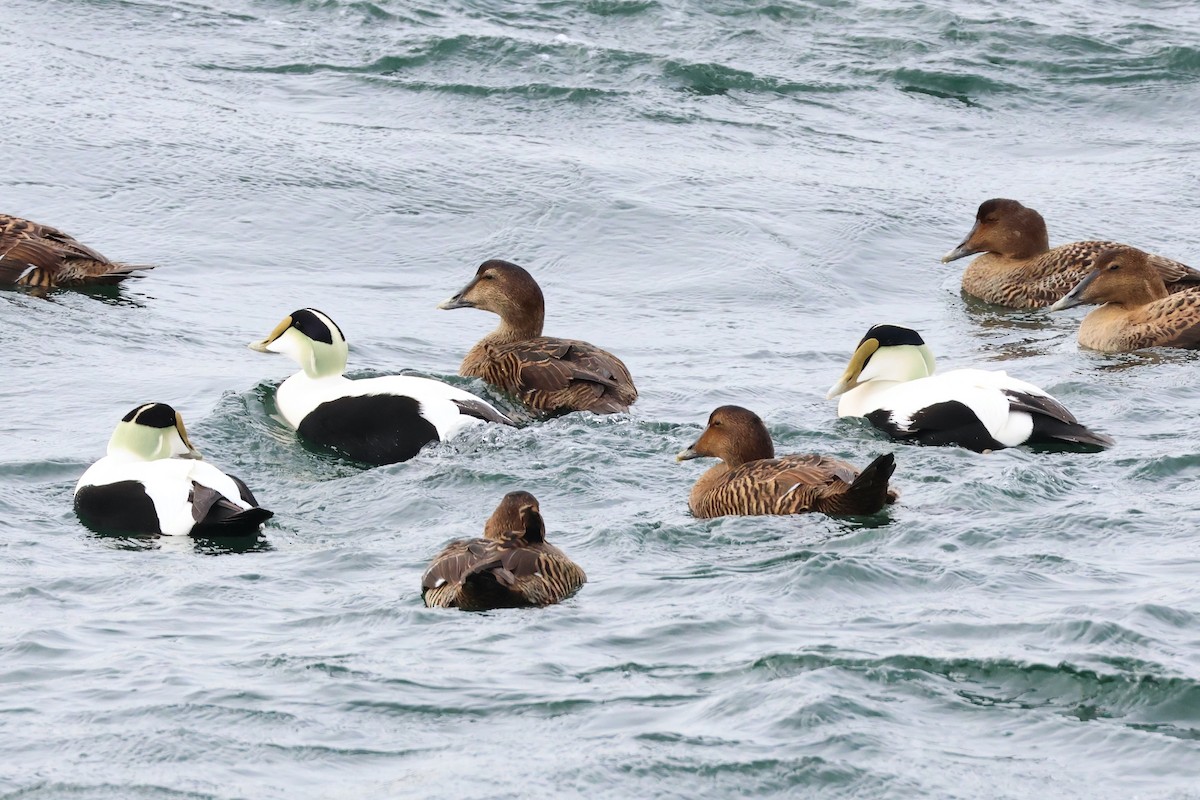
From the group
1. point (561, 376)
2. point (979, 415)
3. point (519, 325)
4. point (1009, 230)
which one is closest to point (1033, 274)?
point (1009, 230)

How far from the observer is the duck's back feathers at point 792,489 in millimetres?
7137

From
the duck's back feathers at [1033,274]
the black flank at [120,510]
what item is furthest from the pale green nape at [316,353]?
the duck's back feathers at [1033,274]

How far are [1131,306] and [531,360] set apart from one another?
3985 millimetres

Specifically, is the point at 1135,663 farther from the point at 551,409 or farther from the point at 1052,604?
the point at 551,409

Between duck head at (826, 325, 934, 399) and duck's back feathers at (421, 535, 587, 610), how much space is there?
10.1 feet

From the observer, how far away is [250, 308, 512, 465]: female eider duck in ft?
28.4

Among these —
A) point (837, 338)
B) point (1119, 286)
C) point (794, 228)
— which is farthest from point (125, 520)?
point (794, 228)

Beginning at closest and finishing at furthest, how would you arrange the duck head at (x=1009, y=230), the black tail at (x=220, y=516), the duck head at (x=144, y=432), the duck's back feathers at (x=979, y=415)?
the black tail at (x=220, y=516) → the duck head at (x=144, y=432) → the duck's back feathers at (x=979, y=415) → the duck head at (x=1009, y=230)

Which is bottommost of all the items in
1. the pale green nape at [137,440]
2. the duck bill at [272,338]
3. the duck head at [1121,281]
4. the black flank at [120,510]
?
the black flank at [120,510]

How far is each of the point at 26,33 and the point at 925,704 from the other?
1462 cm

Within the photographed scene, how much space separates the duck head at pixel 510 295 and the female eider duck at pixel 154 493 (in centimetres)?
282

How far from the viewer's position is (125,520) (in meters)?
7.43

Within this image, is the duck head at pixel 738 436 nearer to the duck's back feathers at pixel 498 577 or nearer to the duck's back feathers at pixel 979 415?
the duck's back feathers at pixel 979 415

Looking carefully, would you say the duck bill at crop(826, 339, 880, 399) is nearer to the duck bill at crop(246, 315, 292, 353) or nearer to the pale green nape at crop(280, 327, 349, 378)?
the pale green nape at crop(280, 327, 349, 378)
